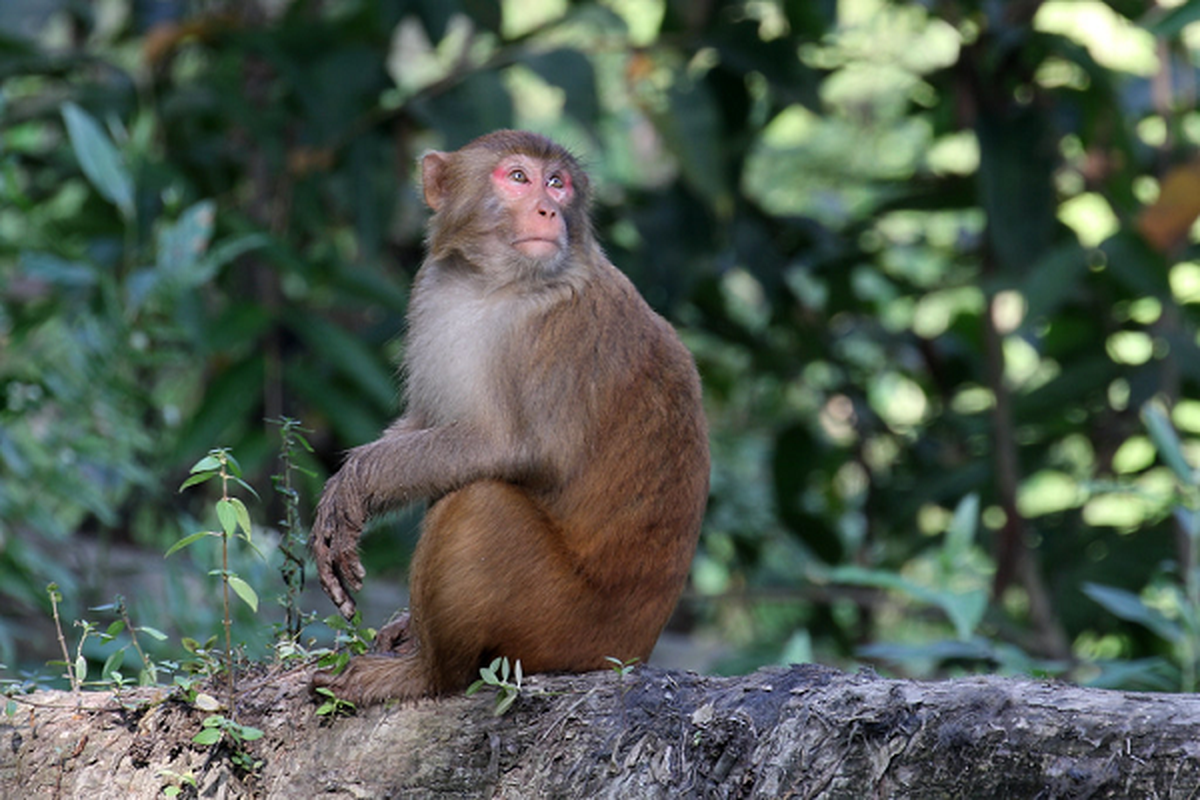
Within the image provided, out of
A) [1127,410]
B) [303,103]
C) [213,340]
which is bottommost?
[1127,410]

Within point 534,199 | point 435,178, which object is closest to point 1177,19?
A: point 534,199

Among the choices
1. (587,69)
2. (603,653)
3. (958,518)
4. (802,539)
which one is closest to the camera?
(603,653)

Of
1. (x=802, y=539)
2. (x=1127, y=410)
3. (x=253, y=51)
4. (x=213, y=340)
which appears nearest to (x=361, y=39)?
(x=253, y=51)

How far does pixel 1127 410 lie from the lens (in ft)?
24.6

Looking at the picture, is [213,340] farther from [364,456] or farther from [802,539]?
[802,539]

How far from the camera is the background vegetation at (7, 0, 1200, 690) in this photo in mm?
5867

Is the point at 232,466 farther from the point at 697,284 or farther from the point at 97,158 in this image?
the point at 697,284

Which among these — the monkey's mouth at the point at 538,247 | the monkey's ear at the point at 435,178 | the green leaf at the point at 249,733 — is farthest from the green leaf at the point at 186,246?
the green leaf at the point at 249,733

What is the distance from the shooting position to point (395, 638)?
13.2ft

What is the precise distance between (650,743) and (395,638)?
1296 mm

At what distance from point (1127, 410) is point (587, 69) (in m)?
3.54

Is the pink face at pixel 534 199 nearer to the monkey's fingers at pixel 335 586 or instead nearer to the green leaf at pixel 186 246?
the monkey's fingers at pixel 335 586

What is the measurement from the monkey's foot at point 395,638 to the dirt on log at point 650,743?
1.47 ft

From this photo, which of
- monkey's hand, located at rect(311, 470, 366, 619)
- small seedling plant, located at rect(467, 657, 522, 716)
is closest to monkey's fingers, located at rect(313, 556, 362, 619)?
monkey's hand, located at rect(311, 470, 366, 619)
